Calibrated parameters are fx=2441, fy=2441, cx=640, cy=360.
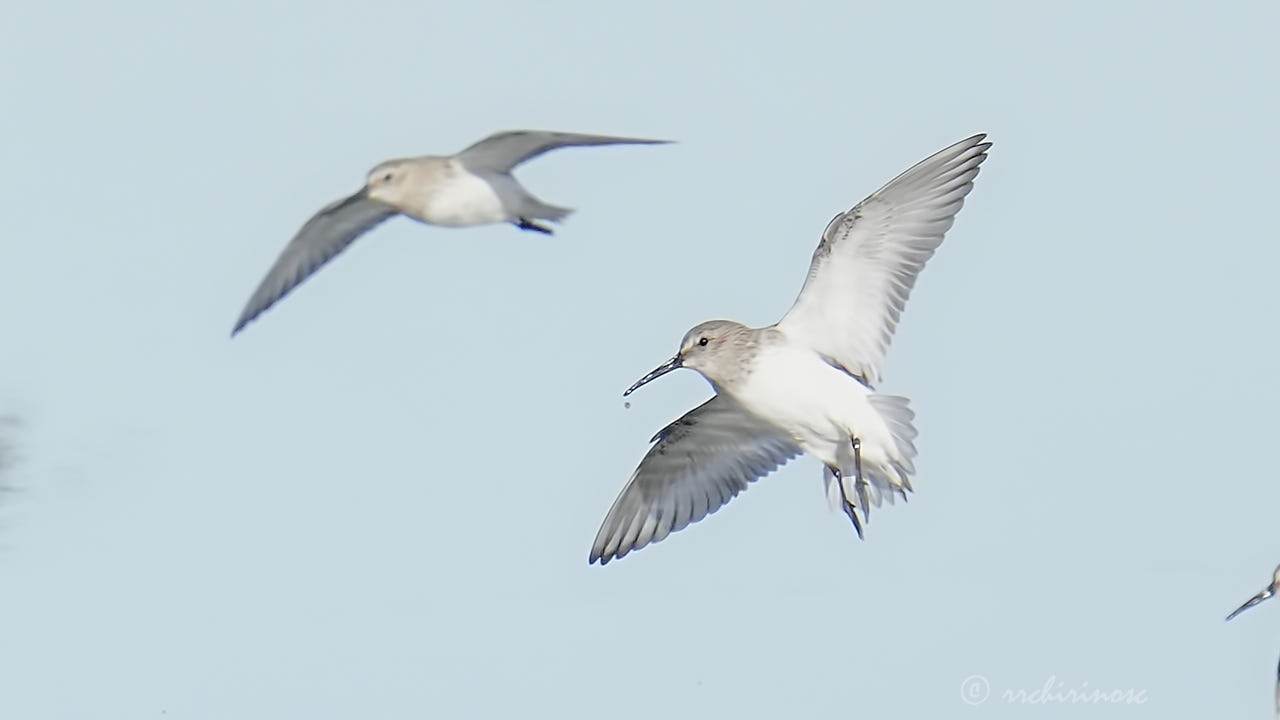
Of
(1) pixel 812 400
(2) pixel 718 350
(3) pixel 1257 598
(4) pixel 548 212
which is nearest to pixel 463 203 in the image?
(4) pixel 548 212

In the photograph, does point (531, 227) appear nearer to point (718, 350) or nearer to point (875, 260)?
point (718, 350)

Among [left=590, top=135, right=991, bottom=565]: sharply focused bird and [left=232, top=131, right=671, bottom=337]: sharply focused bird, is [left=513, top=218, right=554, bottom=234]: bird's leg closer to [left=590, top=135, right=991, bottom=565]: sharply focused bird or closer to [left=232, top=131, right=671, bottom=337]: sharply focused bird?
[left=232, top=131, right=671, bottom=337]: sharply focused bird

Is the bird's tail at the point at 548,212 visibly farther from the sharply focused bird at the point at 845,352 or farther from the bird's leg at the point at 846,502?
the bird's leg at the point at 846,502

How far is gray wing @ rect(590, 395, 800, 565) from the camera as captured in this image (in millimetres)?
10055

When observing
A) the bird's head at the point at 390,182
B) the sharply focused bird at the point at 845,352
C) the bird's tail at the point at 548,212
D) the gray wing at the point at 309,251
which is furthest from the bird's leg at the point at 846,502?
the gray wing at the point at 309,251

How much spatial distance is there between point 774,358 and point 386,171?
1675 mm

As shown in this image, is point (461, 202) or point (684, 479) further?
point (684, 479)

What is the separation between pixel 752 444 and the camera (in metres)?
10.1

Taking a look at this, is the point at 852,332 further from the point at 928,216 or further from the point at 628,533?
the point at 628,533

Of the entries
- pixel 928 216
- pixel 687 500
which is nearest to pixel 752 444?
pixel 687 500

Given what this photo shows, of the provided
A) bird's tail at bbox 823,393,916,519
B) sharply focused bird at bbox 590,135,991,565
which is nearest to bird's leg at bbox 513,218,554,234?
sharply focused bird at bbox 590,135,991,565

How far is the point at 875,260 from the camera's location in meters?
9.49

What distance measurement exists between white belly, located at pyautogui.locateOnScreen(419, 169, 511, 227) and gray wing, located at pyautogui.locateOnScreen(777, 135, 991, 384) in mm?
1221

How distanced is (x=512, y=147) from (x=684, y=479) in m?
1.79
